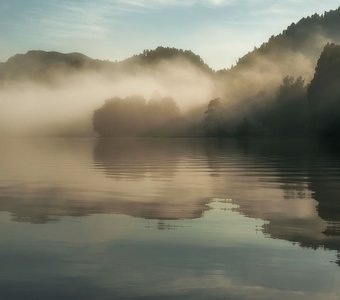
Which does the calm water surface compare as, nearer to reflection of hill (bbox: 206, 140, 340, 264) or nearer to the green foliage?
reflection of hill (bbox: 206, 140, 340, 264)

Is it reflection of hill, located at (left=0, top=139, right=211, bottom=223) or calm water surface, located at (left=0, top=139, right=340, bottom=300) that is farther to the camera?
reflection of hill, located at (left=0, top=139, right=211, bottom=223)

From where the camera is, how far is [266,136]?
7131 inches

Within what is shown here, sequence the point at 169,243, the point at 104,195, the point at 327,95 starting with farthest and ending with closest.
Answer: the point at 327,95 < the point at 104,195 < the point at 169,243

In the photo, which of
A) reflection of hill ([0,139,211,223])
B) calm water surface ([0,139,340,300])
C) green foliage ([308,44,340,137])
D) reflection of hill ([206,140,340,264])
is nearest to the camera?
calm water surface ([0,139,340,300])

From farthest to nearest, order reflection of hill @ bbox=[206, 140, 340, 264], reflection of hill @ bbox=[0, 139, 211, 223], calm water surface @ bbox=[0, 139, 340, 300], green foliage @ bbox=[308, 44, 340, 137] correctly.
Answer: green foliage @ bbox=[308, 44, 340, 137], reflection of hill @ bbox=[0, 139, 211, 223], reflection of hill @ bbox=[206, 140, 340, 264], calm water surface @ bbox=[0, 139, 340, 300]

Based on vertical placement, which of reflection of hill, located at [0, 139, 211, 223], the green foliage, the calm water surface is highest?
the green foliage

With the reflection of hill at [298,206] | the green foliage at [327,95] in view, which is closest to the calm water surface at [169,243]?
the reflection of hill at [298,206]

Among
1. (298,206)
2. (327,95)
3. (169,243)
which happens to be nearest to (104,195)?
(298,206)

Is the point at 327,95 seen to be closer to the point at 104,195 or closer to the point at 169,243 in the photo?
the point at 104,195

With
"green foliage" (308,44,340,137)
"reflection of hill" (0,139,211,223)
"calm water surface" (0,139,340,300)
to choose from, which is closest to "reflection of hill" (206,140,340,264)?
"calm water surface" (0,139,340,300)

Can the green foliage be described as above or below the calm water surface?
above

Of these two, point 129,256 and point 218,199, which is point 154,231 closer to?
point 129,256

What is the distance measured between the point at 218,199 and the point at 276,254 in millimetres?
11144

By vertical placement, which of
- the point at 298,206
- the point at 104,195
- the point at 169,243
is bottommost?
the point at 104,195
